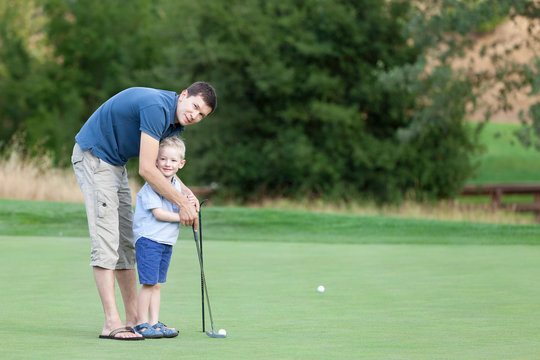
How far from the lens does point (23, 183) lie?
18.3 metres

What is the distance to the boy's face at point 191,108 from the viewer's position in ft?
18.5

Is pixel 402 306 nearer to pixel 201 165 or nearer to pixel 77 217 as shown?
pixel 77 217

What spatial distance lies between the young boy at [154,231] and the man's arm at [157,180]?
0.09m

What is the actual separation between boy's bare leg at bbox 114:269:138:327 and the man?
17cm

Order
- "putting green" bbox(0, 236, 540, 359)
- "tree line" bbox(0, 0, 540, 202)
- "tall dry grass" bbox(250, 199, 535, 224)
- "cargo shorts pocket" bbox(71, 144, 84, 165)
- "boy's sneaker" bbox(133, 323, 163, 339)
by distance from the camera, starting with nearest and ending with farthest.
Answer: "putting green" bbox(0, 236, 540, 359), "boy's sneaker" bbox(133, 323, 163, 339), "cargo shorts pocket" bbox(71, 144, 84, 165), "tall dry grass" bbox(250, 199, 535, 224), "tree line" bbox(0, 0, 540, 202)

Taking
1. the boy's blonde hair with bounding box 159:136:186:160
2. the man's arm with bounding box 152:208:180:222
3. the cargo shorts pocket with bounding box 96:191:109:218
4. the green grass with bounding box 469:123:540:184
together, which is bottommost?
the green grass with bounding box 469:123:540:184

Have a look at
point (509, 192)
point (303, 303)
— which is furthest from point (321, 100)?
point (303, 303)

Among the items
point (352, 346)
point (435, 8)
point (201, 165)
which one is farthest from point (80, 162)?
point (201, 165)

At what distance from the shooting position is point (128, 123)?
574 cm

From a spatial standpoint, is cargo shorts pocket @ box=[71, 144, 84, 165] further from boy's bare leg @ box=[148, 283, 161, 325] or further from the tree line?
the tree line

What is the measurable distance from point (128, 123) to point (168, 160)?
1.14ft

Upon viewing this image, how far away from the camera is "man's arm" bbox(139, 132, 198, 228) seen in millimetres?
5555

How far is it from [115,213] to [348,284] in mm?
2952

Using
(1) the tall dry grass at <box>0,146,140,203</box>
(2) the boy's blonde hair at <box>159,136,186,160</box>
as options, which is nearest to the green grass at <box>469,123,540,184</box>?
(1) the tall dry grass at <box>0,146,140,203</box>
